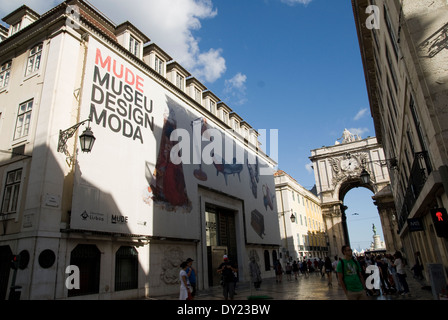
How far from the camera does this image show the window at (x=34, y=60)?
15414 mm

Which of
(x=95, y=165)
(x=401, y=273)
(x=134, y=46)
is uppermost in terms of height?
(x=134, y=46)

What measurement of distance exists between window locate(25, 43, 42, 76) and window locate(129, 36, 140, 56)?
17.3 ft

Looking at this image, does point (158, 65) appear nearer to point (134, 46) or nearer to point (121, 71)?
point (134, 46)

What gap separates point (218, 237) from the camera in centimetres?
2419

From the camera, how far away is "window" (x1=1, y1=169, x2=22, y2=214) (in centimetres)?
1312

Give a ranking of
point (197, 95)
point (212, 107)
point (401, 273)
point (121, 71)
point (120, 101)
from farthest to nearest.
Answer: point (212, 107), point (197, 95), point (121, 71), point (120, 101), point (401, 273)

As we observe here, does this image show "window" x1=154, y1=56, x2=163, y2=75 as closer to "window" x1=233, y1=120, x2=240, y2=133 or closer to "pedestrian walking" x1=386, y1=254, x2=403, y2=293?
"window" x1=233, y1=120, x2=240, y2=133

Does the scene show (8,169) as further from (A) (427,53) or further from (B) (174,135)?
(A) (427,53)

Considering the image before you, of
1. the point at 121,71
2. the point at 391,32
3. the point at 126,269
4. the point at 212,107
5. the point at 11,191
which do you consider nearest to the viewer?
the point at 391,32

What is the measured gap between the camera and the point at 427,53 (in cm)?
921

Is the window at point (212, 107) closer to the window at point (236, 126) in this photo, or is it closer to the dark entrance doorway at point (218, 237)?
the window at point (236, 126)

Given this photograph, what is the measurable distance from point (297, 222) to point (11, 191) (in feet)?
126

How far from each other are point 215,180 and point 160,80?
29.0 ft

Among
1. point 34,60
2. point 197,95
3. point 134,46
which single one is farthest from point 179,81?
point 34,60
